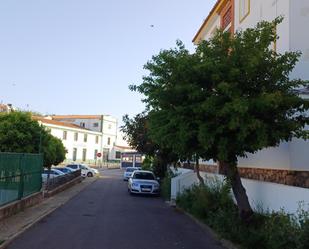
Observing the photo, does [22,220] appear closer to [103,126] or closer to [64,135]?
[64,135]

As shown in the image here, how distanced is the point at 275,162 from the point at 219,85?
17.0 ft

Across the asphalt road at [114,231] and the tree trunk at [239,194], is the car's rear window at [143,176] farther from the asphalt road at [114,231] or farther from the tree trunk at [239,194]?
the tree trunk at [239,194]

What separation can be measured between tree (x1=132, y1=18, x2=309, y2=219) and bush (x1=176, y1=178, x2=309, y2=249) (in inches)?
27.1

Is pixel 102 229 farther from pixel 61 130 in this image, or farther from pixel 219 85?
pixel 61 130

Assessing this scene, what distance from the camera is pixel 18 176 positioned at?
62.3 feet

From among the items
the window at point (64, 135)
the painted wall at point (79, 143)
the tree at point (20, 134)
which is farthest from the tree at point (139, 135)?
the window at point (64, 135)

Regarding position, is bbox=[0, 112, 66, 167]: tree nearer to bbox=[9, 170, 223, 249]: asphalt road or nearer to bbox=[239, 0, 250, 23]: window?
bbox=[9, 170, 223, 249]: asphalt road

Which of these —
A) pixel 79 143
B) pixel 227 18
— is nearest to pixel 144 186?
pixel 227 18

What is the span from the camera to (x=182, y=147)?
12742 mm

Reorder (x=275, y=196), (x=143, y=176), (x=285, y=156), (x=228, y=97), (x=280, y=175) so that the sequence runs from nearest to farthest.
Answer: (x=228, y=97), (x=275, y=196), (x=285, y=156), (x=280, y=175), (x=143, y=176)

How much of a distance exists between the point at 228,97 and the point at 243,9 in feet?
32.8

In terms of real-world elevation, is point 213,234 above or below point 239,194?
below

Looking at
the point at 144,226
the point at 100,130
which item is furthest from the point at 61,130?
the point at 144,226

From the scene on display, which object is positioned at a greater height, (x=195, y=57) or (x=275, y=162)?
(x=195, y=57)
